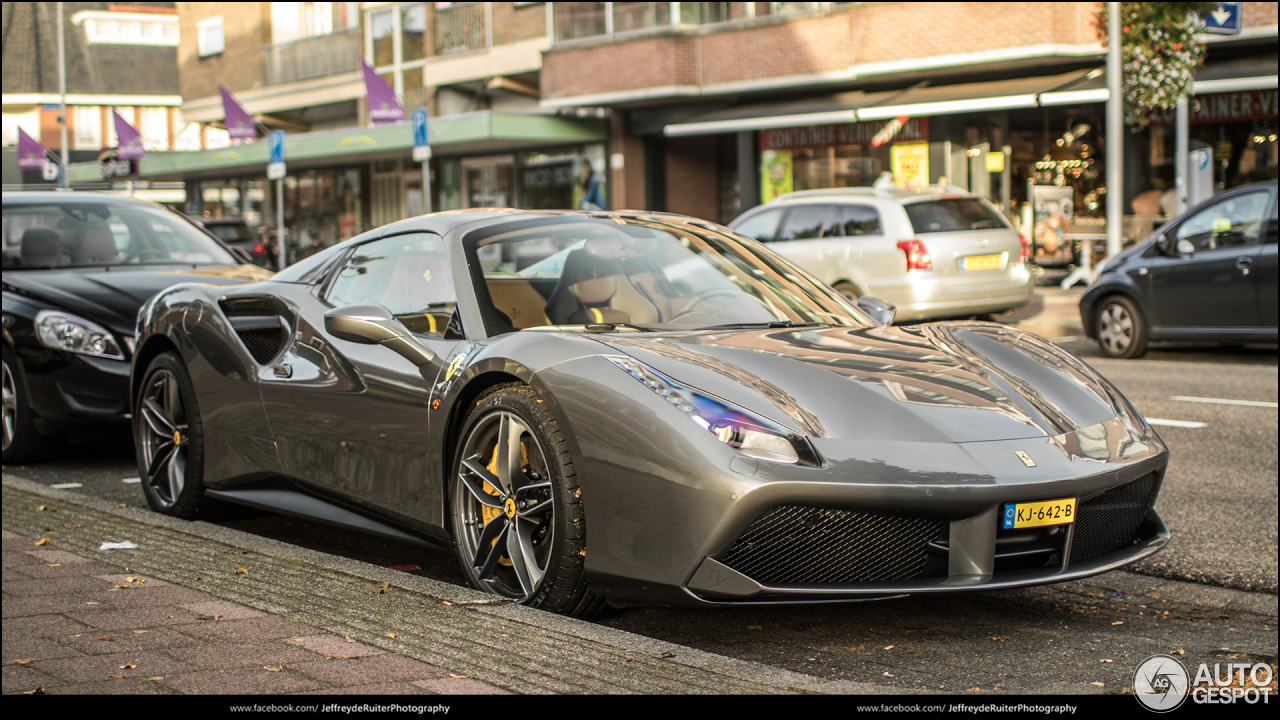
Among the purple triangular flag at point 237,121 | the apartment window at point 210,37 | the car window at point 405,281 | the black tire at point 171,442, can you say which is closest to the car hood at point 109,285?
the black tire at point 171,442

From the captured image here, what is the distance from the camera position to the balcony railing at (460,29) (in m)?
32.1

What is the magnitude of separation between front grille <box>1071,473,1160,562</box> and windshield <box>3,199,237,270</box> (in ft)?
19.6

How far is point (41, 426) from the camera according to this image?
6984mm

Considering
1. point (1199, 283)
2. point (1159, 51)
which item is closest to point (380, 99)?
point (1159, 51)

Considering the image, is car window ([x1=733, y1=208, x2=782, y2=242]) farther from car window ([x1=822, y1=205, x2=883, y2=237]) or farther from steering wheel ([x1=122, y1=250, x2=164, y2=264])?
steering wheel ([x1=122, y1=250, x2=164, y2=264])

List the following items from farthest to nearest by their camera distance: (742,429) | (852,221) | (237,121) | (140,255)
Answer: (237,121), (852,221), (140,255), (742,429)

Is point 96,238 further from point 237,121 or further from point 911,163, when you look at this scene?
point 237,121

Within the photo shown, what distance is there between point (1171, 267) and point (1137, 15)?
6799 millimetres

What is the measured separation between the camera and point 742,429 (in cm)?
325

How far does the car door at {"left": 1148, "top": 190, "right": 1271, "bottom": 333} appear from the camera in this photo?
37.3 feet

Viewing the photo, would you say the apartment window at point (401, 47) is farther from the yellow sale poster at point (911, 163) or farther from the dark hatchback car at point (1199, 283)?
the dark hatchback car at point (1199, 283)

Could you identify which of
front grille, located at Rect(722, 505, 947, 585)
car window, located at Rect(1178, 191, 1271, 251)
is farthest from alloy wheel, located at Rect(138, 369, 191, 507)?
car window, located at Rect(1178, 191, 1271, 251)

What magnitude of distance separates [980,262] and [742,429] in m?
11.6

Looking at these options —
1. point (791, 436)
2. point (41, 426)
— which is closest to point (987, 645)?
point (791, 436)
